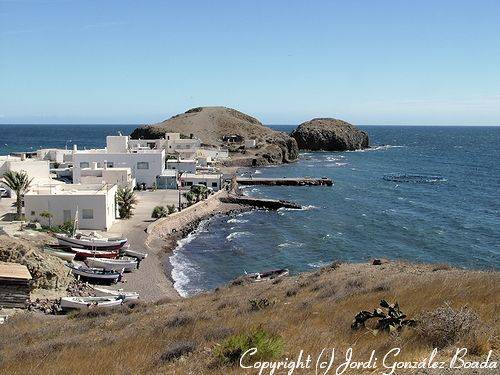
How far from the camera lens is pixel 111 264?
96.7 ft

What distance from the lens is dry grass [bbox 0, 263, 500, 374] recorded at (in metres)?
8.63

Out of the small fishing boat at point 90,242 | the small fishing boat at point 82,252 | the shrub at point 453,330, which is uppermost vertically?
the shrub at point 453,330

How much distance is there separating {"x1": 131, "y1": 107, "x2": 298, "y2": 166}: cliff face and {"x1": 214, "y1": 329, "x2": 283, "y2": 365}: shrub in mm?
88407

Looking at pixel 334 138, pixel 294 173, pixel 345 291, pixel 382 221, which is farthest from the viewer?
pixel 334 138

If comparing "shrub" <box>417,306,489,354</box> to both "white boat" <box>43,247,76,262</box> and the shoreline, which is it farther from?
"white boat" <box>43,247,76,262</box>

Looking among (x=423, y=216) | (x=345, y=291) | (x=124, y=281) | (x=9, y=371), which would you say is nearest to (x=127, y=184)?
(x=124, y=281)

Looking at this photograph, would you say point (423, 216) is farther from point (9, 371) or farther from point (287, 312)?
point (9, 371)

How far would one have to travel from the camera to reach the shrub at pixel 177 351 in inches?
360

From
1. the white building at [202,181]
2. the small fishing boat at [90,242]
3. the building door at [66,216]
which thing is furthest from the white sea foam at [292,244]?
the white building at [202,181]

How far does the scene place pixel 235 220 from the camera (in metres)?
49.9

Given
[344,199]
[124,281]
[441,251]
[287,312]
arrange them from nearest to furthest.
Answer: [287,312] → [124,281] → [441,251] → [344,199]

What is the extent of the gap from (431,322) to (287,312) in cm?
460

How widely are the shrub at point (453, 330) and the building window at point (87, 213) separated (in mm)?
30822

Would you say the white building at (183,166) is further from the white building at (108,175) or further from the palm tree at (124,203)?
the palm tree at (124,203)
